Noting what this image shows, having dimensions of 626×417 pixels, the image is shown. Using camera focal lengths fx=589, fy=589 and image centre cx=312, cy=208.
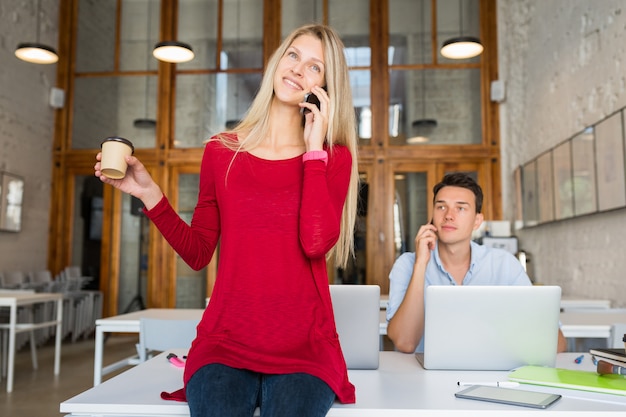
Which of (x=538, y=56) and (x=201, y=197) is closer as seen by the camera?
(x=201, y=197)

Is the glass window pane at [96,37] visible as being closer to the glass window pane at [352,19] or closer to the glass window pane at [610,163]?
the glass window pane at [352,19]

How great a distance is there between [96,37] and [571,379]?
A: 8.42 m

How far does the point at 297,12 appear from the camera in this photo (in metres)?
8.24

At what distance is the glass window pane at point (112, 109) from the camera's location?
8172mm

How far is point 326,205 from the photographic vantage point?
1294mm

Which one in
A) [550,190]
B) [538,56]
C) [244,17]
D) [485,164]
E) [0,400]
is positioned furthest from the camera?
[244,17]

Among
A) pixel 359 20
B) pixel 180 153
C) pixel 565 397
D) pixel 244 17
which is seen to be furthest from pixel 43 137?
pixel 565 397

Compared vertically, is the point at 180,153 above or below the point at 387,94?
below

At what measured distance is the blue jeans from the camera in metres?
1.07

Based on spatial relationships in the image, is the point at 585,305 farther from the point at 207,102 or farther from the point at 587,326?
the point at 207,102

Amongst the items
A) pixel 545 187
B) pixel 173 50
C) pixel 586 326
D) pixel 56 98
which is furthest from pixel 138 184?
pixel 56 98

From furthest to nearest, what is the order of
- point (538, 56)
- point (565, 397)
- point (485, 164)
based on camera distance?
point (485, 164) → point (538, 56) → point (565, 397)

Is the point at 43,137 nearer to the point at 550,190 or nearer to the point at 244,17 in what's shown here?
the point at 244,17

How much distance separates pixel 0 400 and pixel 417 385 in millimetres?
3863
